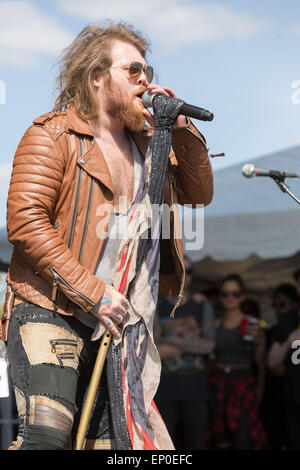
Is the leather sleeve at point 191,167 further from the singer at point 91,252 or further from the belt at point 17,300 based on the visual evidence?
the belt at point 17,300

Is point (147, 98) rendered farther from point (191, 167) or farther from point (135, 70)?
point (191, 167)

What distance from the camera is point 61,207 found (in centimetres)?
295

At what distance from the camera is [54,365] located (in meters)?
2.79

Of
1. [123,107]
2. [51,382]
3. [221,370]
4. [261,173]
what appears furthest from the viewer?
[221,370]

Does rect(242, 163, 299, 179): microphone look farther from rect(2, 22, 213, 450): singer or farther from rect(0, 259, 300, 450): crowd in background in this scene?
rect(0, 259, 300, 450): crowd in background

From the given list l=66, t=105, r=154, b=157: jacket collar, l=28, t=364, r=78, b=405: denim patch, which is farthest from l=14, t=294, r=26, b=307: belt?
l=66, t=105, r=154, b=157: jacket collar

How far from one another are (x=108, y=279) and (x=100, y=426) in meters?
0.66

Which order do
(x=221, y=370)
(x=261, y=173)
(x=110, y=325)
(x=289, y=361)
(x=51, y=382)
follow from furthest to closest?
(x=221, y=370)
(x=289, y=361)
(x=261, y=173)
(x=110, y=325)
(x=51, y=382)

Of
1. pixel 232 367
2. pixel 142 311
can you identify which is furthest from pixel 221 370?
pixel 142 311

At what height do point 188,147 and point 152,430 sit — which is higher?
point 188,147

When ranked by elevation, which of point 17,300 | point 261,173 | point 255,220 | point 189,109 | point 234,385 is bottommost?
point 17,300

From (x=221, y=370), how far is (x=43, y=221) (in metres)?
4.10
